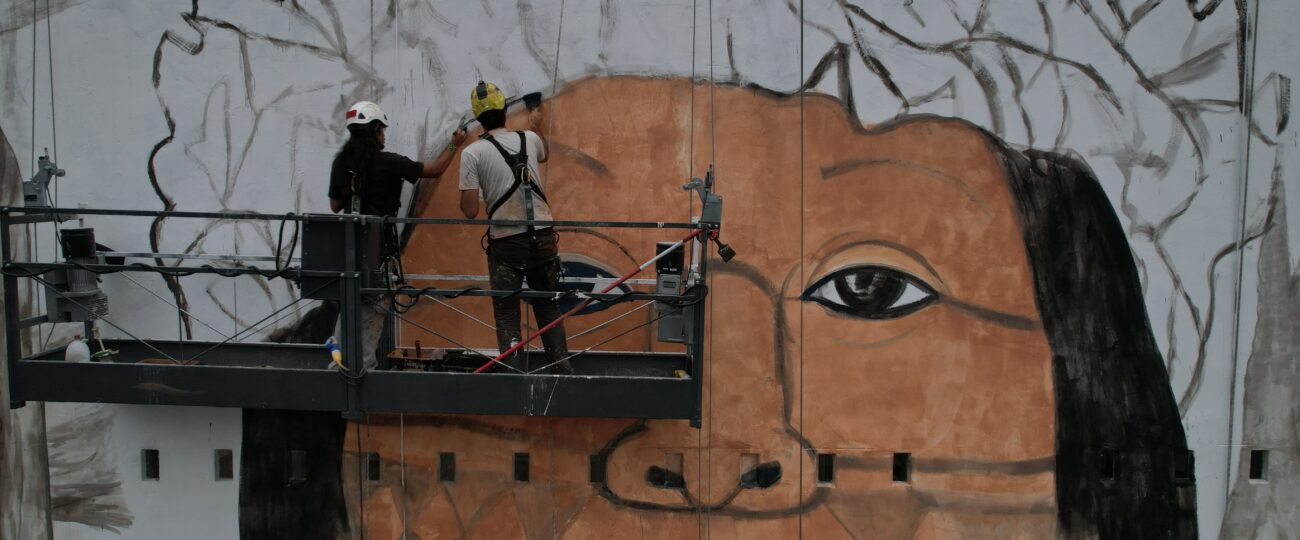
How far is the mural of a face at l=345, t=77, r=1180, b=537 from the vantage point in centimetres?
547

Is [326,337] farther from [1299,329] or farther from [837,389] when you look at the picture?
[1299,329]

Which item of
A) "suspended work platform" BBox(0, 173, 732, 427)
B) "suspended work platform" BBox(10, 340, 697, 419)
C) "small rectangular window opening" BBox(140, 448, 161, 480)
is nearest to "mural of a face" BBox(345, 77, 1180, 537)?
"suspended work platform" BBox(0, 173, 732, 427)

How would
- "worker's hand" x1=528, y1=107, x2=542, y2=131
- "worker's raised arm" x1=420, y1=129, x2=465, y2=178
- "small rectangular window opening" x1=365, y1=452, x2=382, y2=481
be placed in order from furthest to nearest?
1. "small rectangular window opening" x1=365, y1=452, x2=382, y2=481
2. "worker's hand" x1=528, y1=107, x2=542, y2=131
3. "worker's raised arm" x1=420, y1=129, x2=465, y2=178

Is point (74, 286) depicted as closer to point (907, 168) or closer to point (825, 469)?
point (825, 469)

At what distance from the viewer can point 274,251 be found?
5.57 m

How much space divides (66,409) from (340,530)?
6.58 ft

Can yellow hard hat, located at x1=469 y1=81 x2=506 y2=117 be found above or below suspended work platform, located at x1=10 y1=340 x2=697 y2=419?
above

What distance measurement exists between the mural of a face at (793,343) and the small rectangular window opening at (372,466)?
0.06 m

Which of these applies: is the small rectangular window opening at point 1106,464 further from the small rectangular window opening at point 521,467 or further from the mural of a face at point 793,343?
the small rectangular window opening at point 521,467

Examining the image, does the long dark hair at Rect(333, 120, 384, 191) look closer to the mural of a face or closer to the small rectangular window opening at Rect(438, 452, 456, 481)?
the mural of a face

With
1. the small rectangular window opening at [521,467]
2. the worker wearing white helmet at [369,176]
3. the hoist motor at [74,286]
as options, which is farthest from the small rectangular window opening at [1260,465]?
the hoist motor at [74,286]

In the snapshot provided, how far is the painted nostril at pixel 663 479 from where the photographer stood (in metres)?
5.61

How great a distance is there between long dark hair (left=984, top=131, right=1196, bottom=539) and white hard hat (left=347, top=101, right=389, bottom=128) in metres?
3.76

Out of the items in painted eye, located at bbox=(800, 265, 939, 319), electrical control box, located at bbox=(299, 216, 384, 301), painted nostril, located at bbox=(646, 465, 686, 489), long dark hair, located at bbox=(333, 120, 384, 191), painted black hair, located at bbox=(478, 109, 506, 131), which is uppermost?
painted black hair, located at bbox=(478, 109, 506, 131)
